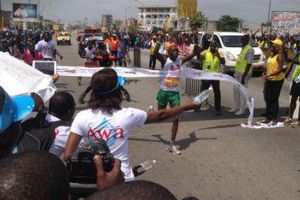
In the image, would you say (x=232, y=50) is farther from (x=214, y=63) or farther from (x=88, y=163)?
(x=88, y=163)

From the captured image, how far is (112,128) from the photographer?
10.0 feet

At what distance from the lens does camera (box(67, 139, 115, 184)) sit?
229cm

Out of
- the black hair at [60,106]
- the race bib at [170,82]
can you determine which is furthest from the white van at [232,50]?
the black hair at [60,106]

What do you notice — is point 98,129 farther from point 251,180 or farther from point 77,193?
point 251,180

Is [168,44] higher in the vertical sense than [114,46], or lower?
higher

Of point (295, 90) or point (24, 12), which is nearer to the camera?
point (295, 90)

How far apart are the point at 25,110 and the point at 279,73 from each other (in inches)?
328

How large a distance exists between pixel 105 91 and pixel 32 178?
1.62 meters

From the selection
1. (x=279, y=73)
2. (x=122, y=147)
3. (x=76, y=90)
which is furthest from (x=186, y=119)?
(x=122, y=147)

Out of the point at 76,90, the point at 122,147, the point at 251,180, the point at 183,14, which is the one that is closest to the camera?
the point at 122,147

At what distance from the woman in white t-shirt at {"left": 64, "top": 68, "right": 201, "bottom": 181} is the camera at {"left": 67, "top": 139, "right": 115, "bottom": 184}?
63 centimetres

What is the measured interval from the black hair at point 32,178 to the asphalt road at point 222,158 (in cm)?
391

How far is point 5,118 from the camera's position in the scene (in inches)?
72.6

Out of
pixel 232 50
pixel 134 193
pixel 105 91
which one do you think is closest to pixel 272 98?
pixel 105 91
